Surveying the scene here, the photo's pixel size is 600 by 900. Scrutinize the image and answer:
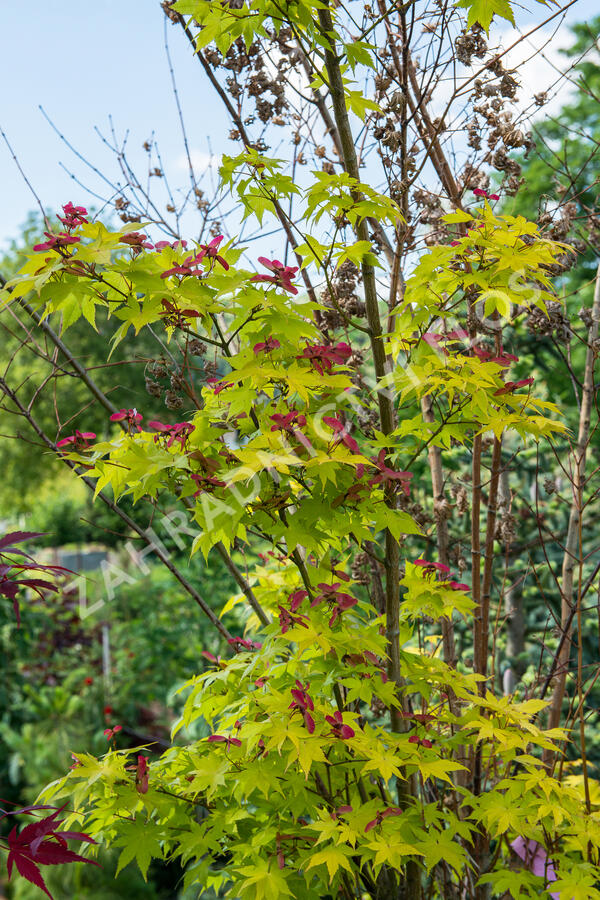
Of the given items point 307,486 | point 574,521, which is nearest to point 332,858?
point 307,486

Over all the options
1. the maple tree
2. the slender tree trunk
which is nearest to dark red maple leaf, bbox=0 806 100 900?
the maple tree

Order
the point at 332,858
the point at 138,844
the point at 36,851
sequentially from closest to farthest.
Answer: the point at 36,851
the point at 332,858
the point at 138,844

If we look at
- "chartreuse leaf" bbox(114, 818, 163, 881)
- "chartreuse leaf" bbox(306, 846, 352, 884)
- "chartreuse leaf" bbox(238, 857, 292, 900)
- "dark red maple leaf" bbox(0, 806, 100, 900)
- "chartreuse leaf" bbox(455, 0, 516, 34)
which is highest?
"chartreuse leaf" bbox(455, 0, 516, 34)

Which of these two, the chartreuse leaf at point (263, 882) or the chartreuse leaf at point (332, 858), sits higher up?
the chartreuse leaf at point (332, 858)

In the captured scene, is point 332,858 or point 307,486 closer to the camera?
point 332,858

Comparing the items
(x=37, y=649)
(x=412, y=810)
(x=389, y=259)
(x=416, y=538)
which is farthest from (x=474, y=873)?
(x=37, y=649)

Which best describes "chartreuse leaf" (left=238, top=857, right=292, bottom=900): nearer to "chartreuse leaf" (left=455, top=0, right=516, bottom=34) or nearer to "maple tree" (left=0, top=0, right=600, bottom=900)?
"maple tree" (left=0, top=0, right=600, bottom=900)

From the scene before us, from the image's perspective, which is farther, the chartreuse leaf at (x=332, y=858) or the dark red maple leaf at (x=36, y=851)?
the chartreuse leaf at (x=332, y=858)

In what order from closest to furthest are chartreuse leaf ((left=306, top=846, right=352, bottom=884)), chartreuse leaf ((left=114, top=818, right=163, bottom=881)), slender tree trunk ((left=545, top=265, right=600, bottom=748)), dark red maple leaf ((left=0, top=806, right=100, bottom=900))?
dark red maple leaf ((left=0, top=806, right=100, bottom=900)) → chartreuse leaf ((left=306, top=846, right=352, bottom=884)) → chartreuse leaf ((left=114, top=818, right=163, bottom=881)) → slender tree trunk ((left=545, top=265, right=600, bottom=748))

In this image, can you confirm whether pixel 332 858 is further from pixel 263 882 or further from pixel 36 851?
pixel 36 851

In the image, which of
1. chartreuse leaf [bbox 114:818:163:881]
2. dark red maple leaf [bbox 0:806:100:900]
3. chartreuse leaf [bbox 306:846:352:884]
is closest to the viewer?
dark red maple leaf [bbox 0:806:100:900]

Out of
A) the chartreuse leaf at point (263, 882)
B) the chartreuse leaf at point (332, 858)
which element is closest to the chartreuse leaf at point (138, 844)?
the chartreuse leaf at point (263, 882)

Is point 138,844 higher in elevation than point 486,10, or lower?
lower

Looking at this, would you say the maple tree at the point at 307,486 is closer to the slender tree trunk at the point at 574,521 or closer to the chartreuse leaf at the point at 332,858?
the chartreuse leaf at the point at 332,858
